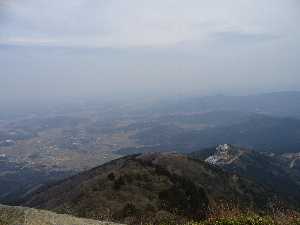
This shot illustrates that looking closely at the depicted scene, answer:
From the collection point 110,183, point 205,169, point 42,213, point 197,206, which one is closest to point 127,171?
point 110,183

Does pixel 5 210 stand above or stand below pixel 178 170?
above

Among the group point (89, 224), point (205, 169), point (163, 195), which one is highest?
point (89, 224)

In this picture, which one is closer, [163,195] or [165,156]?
[163,195]

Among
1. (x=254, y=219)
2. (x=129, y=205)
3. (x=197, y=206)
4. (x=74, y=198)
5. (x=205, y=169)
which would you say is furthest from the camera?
(x=205, y=169)

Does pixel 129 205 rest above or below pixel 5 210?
below

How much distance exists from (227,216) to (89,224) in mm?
4907

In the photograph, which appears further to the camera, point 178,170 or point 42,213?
point 178,170

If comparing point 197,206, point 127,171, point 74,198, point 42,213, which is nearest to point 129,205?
point 74,198

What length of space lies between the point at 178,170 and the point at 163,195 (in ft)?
106

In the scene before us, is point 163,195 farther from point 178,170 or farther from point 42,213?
point 42,213

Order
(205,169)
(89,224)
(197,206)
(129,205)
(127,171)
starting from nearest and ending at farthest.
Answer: (89,224), (129,205), (197,206), (127,171), (205,169)

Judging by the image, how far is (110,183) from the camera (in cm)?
6531

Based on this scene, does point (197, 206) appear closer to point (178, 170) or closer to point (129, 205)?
point (129, 205)

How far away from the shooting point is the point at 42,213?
16875 mm
